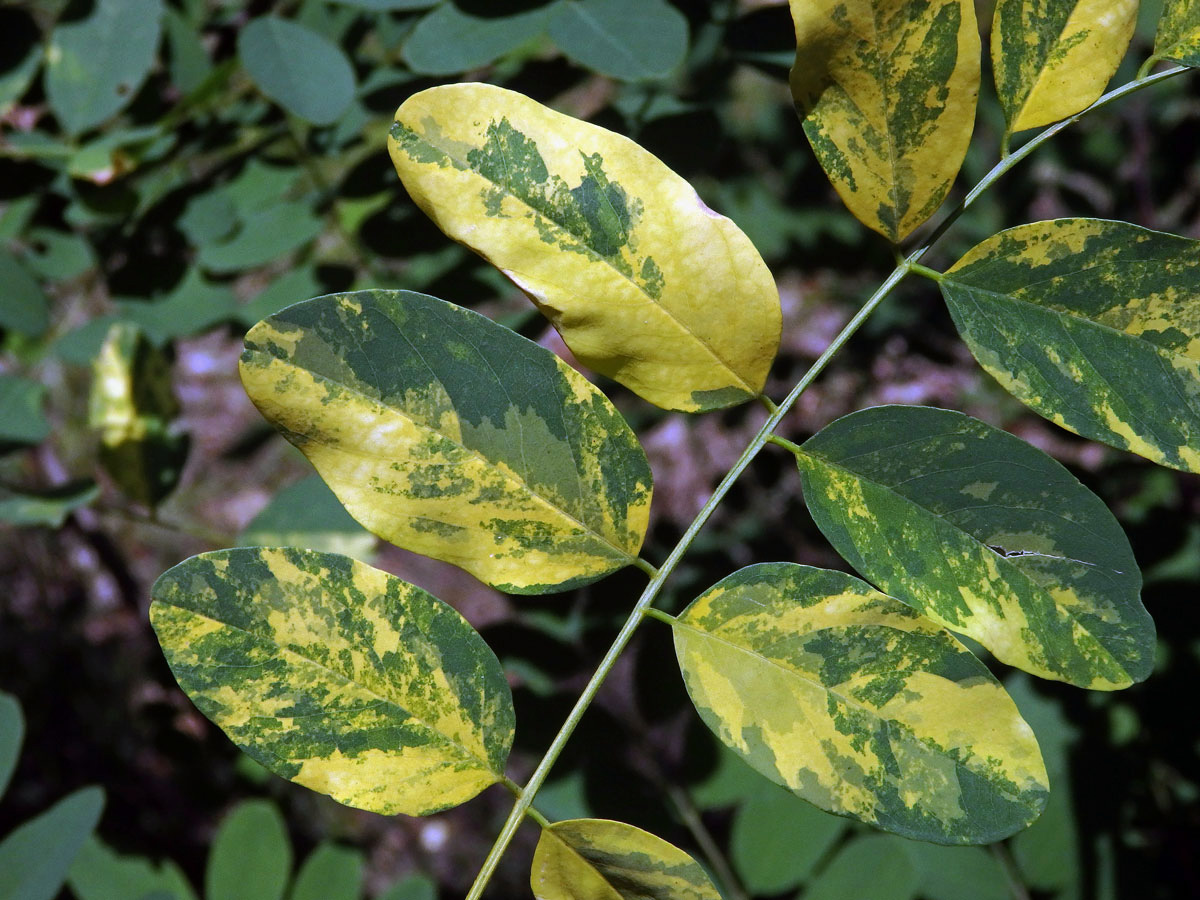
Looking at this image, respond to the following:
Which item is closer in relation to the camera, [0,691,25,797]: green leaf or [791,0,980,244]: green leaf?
[791,0,980,244]: green leaf

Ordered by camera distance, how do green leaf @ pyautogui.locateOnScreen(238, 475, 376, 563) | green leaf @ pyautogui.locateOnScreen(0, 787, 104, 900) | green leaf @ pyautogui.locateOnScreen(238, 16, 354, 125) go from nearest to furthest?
green leaf @ pyautogui.locateOnScreen(0, 787, 104, 900), green leaf @ pyautogui.locateOnScreen(238, 16, 354, 125), green leaf @ pyautogui.locateOnScreen(238, 475, 376, 563)

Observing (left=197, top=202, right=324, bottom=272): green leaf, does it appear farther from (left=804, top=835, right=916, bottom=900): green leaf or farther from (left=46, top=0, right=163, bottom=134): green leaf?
(left=804, top=835, right=916, bottom=900): green leaf

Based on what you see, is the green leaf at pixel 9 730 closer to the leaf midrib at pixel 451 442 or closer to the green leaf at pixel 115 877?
the green leaf at pixel 115 877

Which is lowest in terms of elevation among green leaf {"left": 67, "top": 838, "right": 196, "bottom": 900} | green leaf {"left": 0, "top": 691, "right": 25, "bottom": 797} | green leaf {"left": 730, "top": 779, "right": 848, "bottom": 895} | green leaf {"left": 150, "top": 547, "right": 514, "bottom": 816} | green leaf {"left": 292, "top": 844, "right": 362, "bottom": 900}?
green leaf {"left": 67, "top": 838, "right": 196, "bottom": 900}

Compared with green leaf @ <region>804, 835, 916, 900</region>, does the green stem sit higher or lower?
higher

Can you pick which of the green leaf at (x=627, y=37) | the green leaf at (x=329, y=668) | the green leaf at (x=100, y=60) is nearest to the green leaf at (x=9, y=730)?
the green leaf at (x=329, y=668)

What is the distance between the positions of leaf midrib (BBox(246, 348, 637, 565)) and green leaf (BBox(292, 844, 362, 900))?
3.13 ft

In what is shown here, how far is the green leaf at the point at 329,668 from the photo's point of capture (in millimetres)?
571

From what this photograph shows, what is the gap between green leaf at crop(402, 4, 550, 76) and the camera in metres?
1.04

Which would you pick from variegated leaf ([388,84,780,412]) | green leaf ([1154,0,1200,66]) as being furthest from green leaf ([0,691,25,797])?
green leaf ([1154,0,1200,66])

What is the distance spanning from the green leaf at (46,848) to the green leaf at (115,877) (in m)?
0.31

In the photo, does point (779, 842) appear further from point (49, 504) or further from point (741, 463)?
point (49, 504)

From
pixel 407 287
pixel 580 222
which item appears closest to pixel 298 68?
pixel 407 287

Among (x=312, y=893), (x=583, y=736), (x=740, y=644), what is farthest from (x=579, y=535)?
(x=312, y=893)
